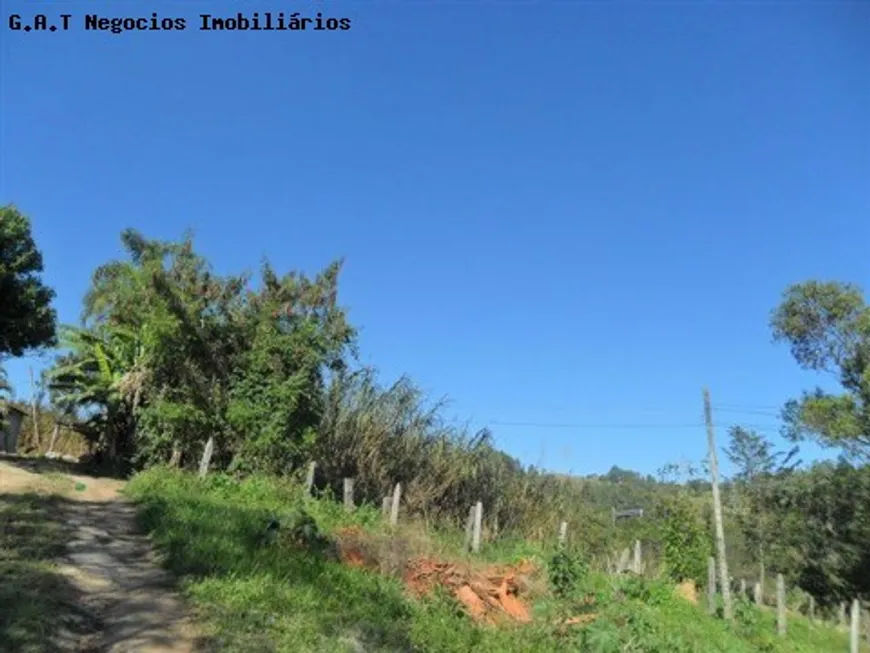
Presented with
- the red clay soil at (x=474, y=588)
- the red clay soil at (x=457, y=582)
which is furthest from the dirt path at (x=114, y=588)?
the red clay soil at (x=474, y=588)

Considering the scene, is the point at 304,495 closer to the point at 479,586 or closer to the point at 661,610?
the point at 479,586

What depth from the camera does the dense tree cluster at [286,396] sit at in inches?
705

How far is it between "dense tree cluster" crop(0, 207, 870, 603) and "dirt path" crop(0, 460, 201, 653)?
4.82m

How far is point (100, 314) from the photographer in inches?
1207

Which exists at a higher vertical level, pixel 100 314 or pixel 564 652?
pixel 100 314

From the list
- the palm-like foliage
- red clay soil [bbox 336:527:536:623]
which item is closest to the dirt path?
red clay soil [bbox 336:527:536:623]

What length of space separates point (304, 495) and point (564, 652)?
8318 mm

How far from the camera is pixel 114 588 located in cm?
769

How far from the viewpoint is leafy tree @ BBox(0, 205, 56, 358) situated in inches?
831

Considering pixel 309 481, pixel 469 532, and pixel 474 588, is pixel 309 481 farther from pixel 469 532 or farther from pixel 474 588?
pixel 474 588

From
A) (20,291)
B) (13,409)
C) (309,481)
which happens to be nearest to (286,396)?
(309,481)

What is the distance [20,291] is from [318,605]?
18093mm

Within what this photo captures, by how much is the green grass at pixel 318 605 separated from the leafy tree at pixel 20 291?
10.1m

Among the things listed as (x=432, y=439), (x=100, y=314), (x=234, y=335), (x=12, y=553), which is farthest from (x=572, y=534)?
(x=100, y=314)
